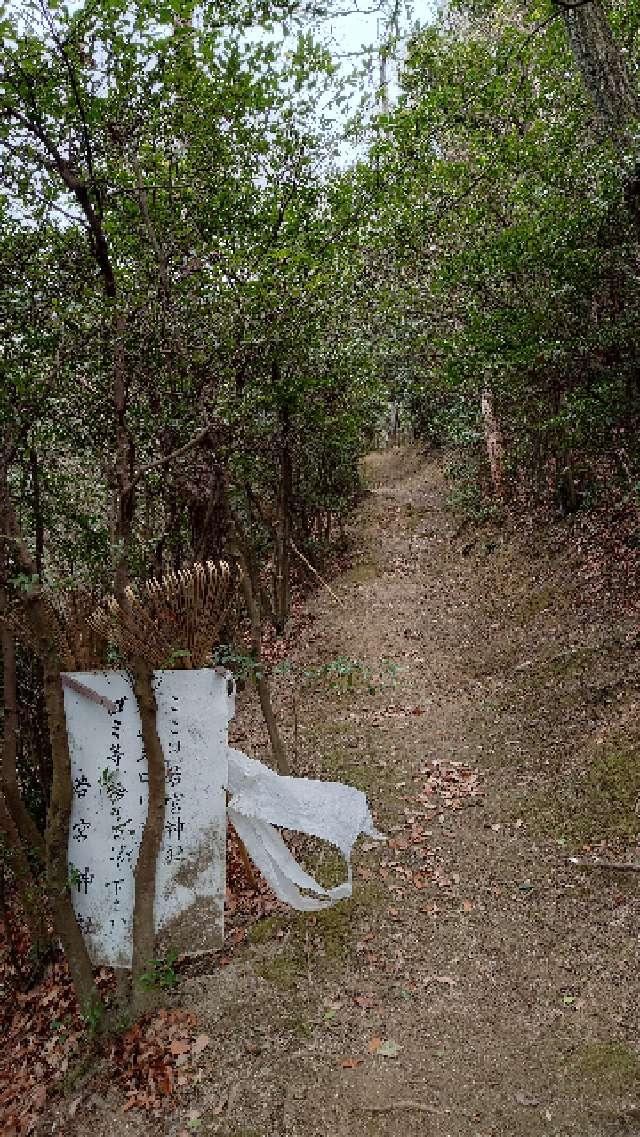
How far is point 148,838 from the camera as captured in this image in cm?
510

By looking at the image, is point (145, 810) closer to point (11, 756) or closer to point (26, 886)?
point (11, 756)

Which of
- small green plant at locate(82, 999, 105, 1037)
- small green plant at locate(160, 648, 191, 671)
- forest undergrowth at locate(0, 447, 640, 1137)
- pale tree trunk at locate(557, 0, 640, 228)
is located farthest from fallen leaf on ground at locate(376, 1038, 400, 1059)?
pale tree trunk at locate(557, 0, 640, 228)

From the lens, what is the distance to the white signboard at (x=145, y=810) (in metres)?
5.15

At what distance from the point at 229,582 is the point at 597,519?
7.73 m

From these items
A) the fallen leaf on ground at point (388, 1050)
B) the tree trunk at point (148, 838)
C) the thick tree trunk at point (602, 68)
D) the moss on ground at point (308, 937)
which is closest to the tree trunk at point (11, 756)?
the tree trunk at point (148, 838)

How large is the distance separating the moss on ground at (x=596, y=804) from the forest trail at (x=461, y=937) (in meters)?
0.02

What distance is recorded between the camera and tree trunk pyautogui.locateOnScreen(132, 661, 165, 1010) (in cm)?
507

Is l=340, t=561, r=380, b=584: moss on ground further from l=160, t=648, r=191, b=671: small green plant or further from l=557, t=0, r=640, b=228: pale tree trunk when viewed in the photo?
l=160, t=648, r=191, b=671: small green plant

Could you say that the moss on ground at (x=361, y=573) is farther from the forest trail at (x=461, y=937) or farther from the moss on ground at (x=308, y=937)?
the moss on ground at (x=308, y=937)

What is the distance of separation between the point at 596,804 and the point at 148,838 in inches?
160

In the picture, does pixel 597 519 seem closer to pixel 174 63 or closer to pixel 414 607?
pixel 414 607

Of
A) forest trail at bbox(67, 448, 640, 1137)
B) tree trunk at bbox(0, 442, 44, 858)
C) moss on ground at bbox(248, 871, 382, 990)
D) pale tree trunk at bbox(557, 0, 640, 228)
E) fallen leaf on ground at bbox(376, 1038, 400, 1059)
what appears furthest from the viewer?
pale tree trunk at bbox(557, 0, 640, 228)

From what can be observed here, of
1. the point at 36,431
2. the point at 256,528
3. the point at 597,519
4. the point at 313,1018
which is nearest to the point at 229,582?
the point at 36,431

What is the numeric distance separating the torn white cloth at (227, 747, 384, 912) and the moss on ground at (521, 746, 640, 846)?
7.27 feet
